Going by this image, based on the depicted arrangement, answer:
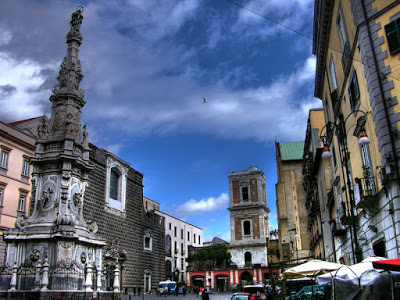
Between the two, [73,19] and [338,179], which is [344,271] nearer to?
[338,179]

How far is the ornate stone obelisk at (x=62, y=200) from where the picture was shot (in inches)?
687

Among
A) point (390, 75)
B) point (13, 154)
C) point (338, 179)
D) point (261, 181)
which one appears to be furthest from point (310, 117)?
point (261, 181)

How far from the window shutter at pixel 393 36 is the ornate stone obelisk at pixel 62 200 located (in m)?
14.9

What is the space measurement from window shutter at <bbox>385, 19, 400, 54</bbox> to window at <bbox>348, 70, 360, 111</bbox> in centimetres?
254

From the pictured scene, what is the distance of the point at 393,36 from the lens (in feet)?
41.7

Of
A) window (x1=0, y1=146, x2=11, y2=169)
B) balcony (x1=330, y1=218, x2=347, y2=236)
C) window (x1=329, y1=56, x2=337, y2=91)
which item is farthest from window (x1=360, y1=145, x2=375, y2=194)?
window (x1=0, y1=146, x2=11, y2=169)

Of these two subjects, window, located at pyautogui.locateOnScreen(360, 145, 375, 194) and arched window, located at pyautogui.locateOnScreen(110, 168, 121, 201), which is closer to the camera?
window, located at pyautogui.locateOnScreen(360, 145, 375, 194)

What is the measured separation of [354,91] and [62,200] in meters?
14.3

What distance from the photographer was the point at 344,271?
35.1ft

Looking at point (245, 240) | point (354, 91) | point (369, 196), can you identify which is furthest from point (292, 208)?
point (369, 196)

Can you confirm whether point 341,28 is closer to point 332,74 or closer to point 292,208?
point 332,74

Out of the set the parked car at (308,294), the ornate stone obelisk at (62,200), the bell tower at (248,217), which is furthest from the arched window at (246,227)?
the ornate stone obelisk at (62,200)

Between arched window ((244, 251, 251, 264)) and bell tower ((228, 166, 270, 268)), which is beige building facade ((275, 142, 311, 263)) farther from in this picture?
arched window ((244, 251, 251, 264))

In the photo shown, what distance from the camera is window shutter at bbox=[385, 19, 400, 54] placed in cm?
1253
